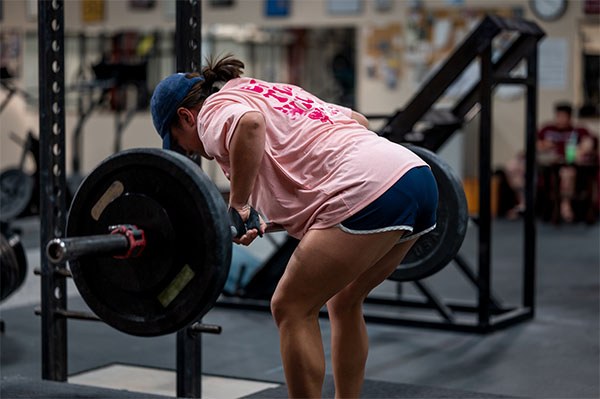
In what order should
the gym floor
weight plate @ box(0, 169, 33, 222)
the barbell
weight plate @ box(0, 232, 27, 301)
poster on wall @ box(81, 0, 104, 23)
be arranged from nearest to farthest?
the barbell < the gym floor < weight plate @ box(0, 232, 27, 301) < weight plate @ box(0, 169, 33, 222) < poster on wall @ box(81, 0, 104, 23)

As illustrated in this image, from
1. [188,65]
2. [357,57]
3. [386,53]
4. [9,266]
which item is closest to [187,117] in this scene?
[188,65]

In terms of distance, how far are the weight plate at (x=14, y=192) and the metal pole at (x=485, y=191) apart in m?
3.71

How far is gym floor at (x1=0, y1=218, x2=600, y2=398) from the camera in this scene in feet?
12.0

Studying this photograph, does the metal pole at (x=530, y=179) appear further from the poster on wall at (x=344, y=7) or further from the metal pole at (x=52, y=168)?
the poster on wall at (x=344, y=7)

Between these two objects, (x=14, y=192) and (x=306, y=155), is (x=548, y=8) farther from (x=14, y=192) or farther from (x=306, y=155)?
(x=306, y=155)

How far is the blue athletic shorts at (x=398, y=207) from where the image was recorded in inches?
89.2

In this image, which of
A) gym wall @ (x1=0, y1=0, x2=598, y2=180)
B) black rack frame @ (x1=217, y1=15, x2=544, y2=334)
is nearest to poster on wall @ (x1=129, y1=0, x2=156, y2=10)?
gym wall @ (x1=0, y1=0, x2=598, y2=180)

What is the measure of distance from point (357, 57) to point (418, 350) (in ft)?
21.6

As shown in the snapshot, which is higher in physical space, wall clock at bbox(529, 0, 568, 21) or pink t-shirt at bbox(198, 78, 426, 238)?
wall clock at bbox(529, 0, 568, 21)

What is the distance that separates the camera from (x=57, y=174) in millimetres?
3334

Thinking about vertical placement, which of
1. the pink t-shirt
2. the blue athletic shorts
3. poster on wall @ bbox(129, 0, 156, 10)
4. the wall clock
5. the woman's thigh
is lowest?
the woman's thigh

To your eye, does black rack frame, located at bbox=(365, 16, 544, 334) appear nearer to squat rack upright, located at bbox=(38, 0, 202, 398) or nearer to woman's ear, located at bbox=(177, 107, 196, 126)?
squat rack upright, located at bbox=(38, 0, 202, 398)

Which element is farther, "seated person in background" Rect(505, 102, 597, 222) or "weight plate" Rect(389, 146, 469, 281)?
"seated person in background" Rect(505, 102, 597, 222)

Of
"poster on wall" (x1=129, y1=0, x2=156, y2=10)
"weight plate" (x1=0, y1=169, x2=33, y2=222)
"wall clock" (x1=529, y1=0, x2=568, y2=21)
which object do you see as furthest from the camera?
"poster on wall" (x1=129, y1=0, x2=156, y2=10)
